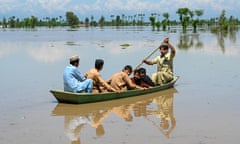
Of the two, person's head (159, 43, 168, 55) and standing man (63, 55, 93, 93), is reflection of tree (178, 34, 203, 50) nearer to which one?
person's head (159, 43, 168, 55)

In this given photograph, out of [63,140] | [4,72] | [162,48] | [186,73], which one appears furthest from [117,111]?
[4,72]

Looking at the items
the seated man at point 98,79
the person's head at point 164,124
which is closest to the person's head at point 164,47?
the seated man at point 98,79

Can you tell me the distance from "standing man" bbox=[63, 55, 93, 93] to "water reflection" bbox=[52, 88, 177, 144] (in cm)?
35

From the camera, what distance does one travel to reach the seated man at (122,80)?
9.41 metres

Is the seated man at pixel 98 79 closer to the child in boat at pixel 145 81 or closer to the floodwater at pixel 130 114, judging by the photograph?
the floodwater at pixel 130 114

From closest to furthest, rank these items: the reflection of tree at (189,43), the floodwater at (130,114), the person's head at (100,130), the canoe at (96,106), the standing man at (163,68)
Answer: the floodwater at (130,114) → the person's head at (100,130) → the canoe at (96,106) → the standing man at (163,68) → the reflection of tree at (189,43)

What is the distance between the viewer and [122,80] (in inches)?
375

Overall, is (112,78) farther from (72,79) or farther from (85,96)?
(72,79)

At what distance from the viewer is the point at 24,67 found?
15398 mm

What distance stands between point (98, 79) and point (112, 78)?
58 cm

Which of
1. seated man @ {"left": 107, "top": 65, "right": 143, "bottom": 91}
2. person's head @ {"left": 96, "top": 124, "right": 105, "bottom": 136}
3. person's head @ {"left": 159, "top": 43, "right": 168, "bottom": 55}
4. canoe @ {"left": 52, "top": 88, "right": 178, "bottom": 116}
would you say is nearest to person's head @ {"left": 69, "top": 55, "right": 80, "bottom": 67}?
canoe @ {"left": 52, "top": 88, "right": 178, "bottom": 116}

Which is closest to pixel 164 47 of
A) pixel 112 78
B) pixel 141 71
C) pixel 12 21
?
pixel 141 71

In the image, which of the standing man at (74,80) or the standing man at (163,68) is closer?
the standing man at (74,80)

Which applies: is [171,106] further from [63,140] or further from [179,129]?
[63,140]
